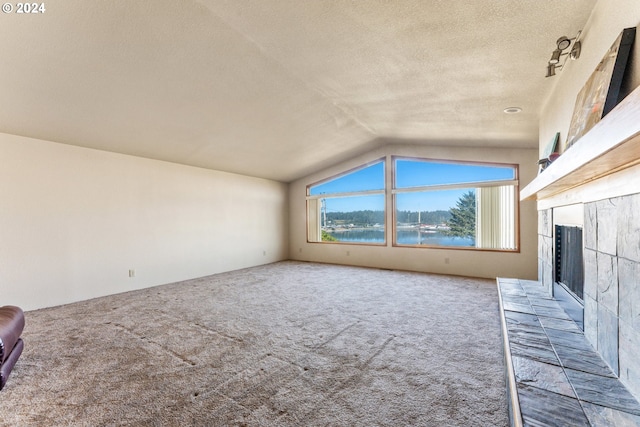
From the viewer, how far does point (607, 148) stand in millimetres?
1241

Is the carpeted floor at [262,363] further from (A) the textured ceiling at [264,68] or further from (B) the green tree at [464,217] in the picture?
(A) the textured ceiling at [264,68]

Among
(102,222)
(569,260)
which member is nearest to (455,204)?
(569,260)

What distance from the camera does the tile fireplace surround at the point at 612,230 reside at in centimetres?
124

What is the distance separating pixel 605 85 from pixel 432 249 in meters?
4.96

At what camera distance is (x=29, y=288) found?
3953mm

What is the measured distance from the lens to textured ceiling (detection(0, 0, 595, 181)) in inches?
92.0

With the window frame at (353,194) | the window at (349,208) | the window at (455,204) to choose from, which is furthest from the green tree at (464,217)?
the window at (349,208)

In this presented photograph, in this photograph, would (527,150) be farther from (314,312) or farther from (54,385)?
(54,385)

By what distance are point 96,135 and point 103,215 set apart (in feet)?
4.23

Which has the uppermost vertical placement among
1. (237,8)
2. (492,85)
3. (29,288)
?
(237,8)

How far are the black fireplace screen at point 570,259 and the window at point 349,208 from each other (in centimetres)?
417

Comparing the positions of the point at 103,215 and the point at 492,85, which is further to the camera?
the point at 103,215

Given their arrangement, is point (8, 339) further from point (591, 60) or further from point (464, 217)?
point (464, 217)

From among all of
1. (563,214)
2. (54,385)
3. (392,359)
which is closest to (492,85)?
(563,214)
